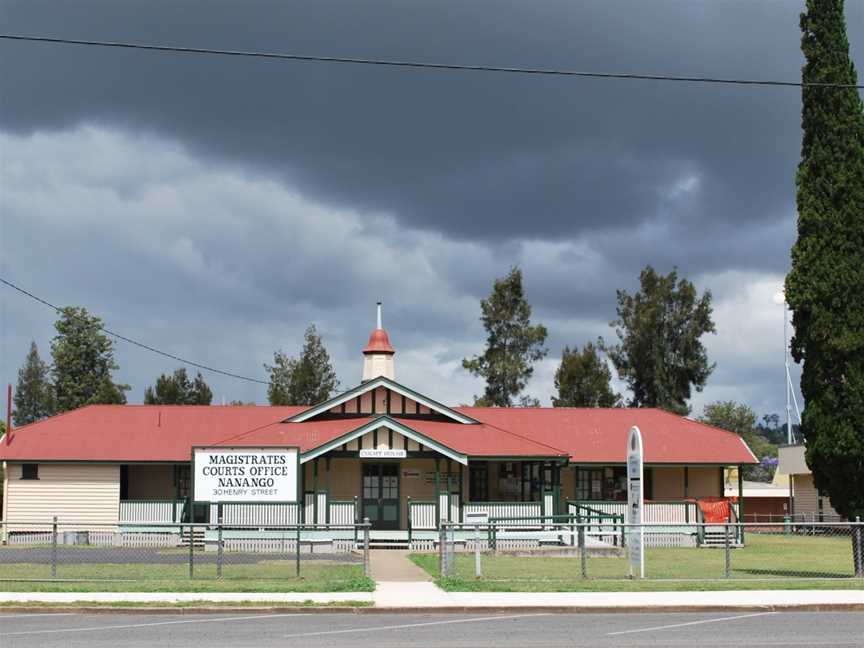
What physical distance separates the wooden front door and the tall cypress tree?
50.5 ft

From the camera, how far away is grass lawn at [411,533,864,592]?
800 inches

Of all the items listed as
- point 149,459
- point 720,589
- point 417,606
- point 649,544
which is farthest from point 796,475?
point 417,606

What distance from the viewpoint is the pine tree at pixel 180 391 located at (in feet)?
245

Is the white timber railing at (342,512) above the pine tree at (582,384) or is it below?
below

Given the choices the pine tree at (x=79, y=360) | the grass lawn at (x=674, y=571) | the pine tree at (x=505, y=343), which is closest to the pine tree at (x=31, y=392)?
the pine tree at (x=79, y=360)

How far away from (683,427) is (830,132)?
19923 mm

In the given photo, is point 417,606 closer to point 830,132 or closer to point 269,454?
point 269,454

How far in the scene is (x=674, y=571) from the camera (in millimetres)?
24438

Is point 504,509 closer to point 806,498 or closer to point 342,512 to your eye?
point 342,512

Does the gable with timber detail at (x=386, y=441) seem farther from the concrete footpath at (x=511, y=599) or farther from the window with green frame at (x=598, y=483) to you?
the concrete footpath at (x=511, y=599)

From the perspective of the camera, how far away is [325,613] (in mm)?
17281

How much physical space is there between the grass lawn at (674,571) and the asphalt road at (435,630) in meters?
3.16

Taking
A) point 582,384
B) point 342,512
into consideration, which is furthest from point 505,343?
point 342,512

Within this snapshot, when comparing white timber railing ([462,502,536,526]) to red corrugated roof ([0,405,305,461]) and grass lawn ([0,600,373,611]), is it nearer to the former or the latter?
red corrugated roof ([0,405,305,461])
